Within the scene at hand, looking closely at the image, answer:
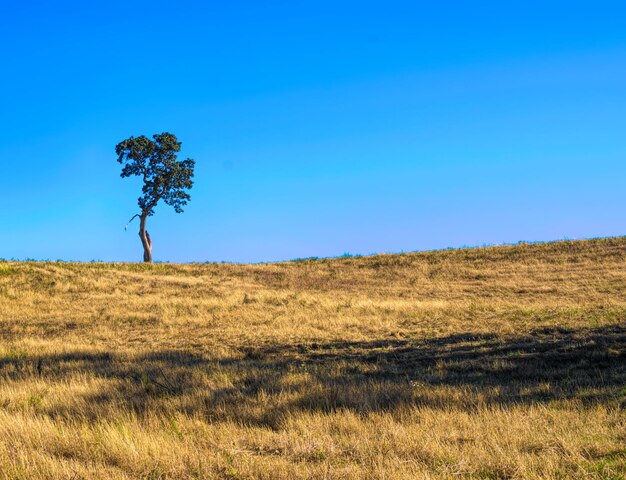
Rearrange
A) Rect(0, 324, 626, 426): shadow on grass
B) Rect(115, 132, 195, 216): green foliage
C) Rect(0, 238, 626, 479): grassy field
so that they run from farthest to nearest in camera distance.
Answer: Rect(115, 132, 195, 216): green foliage
Rect(0, 324, 626, 426): shadow on grass
Rect(0, 238, 626, 479): grassy field

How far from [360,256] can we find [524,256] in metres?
12.4

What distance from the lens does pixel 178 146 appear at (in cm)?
4834

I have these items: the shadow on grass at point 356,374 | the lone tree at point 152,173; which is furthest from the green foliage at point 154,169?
the shadow on grass at point 356,374

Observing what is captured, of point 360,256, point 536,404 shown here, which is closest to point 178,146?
point 360,256

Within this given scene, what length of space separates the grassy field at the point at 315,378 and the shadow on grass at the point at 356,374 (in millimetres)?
66

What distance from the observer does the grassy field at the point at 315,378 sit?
588cm

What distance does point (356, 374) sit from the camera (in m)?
12.5

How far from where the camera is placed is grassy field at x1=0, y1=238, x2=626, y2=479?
5875 mm

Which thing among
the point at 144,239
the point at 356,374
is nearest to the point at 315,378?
the point at 356,374

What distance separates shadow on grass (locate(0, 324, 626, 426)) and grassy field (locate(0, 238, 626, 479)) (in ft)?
0.22

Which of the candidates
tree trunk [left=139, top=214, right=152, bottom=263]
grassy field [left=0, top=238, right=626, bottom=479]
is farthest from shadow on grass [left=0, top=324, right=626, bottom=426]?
tree trunk [left=139, top=214, right=152, bottom=263]

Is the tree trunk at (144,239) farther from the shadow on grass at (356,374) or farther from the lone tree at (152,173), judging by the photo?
the shadow on grass at (356,374)

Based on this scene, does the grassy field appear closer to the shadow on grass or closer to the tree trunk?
the shadow on grass

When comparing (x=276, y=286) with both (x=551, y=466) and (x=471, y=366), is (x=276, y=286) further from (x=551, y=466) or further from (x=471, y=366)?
(x=551, y=466)
